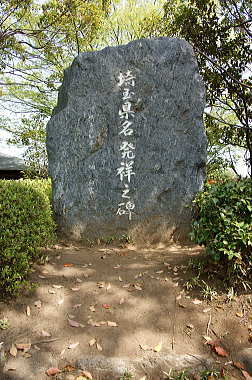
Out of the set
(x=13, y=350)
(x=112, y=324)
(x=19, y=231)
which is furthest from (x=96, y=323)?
(x=19, y=231)

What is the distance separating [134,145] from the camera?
5.46 metres

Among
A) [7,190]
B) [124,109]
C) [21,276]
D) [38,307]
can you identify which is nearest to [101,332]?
[38,307]

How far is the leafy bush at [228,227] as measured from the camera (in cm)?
345

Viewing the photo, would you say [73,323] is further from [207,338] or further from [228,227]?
[228,227]

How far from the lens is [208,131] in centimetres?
999

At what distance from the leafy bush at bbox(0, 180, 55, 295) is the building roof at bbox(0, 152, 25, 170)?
1012 cm

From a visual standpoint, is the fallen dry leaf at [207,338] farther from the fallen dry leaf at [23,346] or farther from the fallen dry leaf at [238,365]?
the fallen dry leaf at [23,346]

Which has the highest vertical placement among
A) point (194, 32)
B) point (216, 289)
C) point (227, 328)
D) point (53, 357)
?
point (194, 32)

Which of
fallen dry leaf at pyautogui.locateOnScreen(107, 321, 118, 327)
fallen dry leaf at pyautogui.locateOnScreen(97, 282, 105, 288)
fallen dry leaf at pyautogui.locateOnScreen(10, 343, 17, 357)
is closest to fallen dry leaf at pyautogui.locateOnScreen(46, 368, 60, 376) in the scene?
fallen dry leaf at pyautogui.locateOnScreen(10, 343, 17, 357)

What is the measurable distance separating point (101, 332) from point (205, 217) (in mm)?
1838

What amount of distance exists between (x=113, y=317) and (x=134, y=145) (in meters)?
3.09

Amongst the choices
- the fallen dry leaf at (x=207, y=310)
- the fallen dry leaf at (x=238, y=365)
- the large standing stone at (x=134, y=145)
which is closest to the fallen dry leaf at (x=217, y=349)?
the fallen dry leaf at (x=238, y=365)

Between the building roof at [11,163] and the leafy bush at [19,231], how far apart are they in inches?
398

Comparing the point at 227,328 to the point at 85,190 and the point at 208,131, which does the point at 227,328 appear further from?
the point at 208,131
